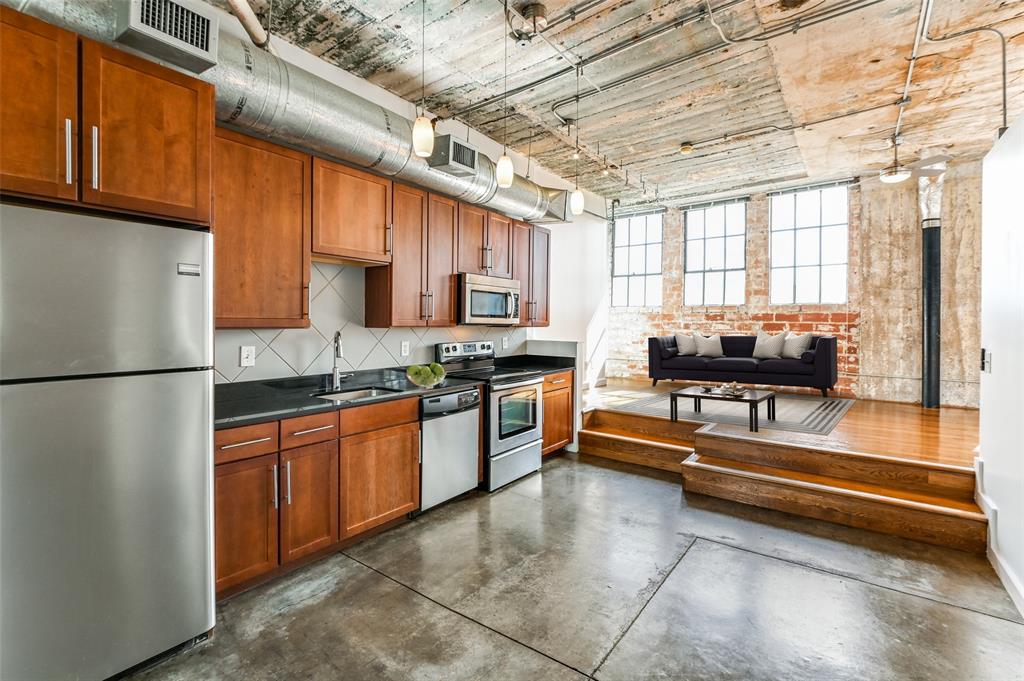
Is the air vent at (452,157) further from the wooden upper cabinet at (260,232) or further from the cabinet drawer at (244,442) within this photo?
the cabinet drawer at (244,442)

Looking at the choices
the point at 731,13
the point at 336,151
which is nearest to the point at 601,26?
the point at 731,13

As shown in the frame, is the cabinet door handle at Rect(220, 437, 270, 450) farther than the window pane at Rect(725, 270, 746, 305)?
No

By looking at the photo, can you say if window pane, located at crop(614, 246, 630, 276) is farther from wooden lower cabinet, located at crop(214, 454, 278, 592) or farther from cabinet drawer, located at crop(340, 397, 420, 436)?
wooden lower cabinet, located at crop(214, 454, 278, 592)

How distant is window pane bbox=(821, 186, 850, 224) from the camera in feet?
21.5

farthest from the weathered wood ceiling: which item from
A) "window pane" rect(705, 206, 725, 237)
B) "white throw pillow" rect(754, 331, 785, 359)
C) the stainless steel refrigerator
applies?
"white throw pillow" rect(754, 331, 785, 359)

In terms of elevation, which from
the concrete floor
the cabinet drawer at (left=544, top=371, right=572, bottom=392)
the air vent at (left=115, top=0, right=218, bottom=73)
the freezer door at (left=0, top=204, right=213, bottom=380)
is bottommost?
the concrete floor

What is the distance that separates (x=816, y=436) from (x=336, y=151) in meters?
4.42

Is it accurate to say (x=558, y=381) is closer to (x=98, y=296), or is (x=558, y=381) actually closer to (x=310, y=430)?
(x=310, y=430)


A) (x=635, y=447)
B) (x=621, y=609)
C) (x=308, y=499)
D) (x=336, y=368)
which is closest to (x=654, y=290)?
(x=635, y=447)

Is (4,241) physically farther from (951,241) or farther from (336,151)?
(951,241)

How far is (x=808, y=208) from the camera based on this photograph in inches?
268

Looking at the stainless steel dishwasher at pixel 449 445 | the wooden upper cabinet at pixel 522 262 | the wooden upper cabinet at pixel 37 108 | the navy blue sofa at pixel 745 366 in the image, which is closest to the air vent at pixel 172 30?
the wooden upper cabinet at pixel 37 108

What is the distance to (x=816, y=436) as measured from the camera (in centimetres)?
413

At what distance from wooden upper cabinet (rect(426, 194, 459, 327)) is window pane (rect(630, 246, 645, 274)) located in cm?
518
